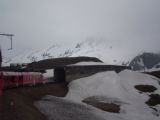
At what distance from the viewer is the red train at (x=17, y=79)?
126ft

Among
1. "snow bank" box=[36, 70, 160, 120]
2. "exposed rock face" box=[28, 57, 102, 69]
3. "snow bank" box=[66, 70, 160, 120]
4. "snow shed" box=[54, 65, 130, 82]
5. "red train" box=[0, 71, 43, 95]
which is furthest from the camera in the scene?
"exposed rock face" box=[28, 57, 102, 69]

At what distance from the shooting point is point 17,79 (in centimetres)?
4622

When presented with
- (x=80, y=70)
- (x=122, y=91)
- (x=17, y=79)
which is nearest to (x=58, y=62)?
(x=80, y=70)

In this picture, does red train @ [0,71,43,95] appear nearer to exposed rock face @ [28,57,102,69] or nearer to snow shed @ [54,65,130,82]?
snow shed @ [54,65,130,82]

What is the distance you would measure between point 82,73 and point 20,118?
41.1 metres

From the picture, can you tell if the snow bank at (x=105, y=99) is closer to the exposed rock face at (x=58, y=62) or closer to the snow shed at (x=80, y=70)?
the snow shed at (x=80, y=70)

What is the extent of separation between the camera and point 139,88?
59.0 meters

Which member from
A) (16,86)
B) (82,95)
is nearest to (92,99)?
(82,95)

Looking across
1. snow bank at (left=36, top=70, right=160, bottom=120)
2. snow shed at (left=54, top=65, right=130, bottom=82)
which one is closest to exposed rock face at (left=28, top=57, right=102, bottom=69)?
snow shed at (left=54, top=65, right=130, bottom=82)

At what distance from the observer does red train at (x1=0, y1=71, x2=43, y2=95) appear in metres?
38.5

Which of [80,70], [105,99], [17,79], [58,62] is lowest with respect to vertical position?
[105,99]

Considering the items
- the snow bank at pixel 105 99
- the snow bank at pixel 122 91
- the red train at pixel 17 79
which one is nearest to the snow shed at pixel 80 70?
the snow bank at pixel 105 99

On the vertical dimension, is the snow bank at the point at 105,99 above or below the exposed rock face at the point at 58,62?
below

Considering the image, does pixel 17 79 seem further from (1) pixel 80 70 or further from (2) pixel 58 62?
(2) pixel 58 62
